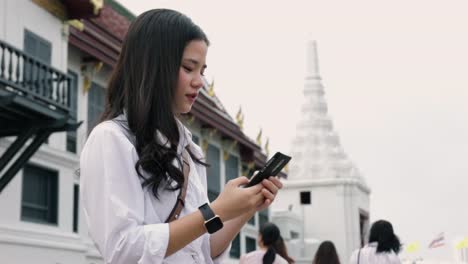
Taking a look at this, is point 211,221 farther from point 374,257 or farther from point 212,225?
point 374,257

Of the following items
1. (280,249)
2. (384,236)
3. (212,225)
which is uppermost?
(212,225)

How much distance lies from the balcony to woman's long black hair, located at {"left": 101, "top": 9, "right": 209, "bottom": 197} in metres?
11.3

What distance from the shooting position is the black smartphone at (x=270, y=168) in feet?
7.54

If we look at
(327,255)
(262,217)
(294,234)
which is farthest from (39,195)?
(294,234)

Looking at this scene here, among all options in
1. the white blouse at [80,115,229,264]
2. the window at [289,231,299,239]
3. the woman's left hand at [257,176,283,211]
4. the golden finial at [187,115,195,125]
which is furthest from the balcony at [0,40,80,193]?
the window at [289,231,299,239]

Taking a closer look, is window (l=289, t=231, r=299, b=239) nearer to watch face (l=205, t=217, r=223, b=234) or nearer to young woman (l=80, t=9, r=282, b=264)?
young woman (l=80, t=9, r=282, b=264)

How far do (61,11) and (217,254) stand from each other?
15178mm

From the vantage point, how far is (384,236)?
7680 mm

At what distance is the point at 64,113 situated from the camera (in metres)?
14.8

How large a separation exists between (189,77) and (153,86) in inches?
4.8

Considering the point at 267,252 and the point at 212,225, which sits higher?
the point at 212,225

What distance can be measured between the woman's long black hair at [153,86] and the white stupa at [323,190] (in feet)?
142

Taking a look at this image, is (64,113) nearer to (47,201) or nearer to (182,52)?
(47,201)

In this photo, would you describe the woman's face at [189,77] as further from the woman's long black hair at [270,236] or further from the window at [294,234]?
the window at [294,234]
